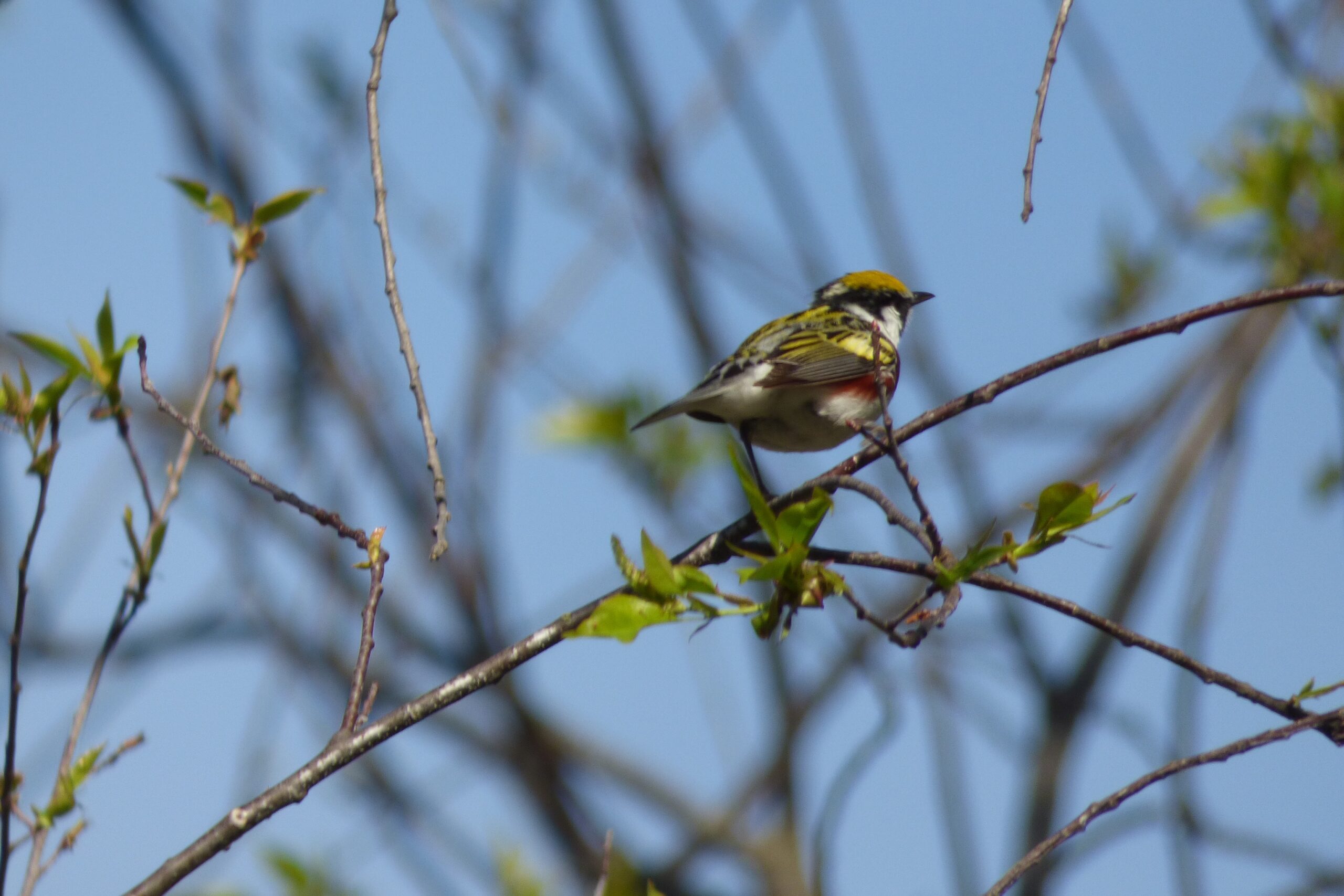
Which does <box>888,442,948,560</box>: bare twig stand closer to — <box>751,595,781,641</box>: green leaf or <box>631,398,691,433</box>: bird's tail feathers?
<box>751,595,781,641</box>: green leaf

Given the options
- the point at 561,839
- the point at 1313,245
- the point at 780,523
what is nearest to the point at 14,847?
the point at 780,523

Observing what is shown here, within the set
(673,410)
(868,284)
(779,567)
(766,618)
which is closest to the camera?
(779,567)

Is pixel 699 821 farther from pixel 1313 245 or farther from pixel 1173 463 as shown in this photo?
pixel 1313 245

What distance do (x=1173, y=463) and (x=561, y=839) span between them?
152 inches

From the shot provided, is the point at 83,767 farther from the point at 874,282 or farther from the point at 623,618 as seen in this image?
the point at 874,282

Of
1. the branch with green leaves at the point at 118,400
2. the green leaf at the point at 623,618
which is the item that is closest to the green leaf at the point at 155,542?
the branch with green leaves at the point at 118,400

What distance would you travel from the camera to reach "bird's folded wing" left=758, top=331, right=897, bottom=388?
3.73 meters

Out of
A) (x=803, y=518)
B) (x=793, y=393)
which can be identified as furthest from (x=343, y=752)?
(x=793, y=393)

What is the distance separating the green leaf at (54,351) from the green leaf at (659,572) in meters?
1.33

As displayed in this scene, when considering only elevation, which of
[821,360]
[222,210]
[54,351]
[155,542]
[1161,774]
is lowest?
[1161,774]

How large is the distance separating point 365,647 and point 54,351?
3.40ft

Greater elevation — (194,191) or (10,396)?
(194,191)

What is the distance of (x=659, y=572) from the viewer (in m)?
1.84

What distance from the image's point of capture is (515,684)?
6051mm
